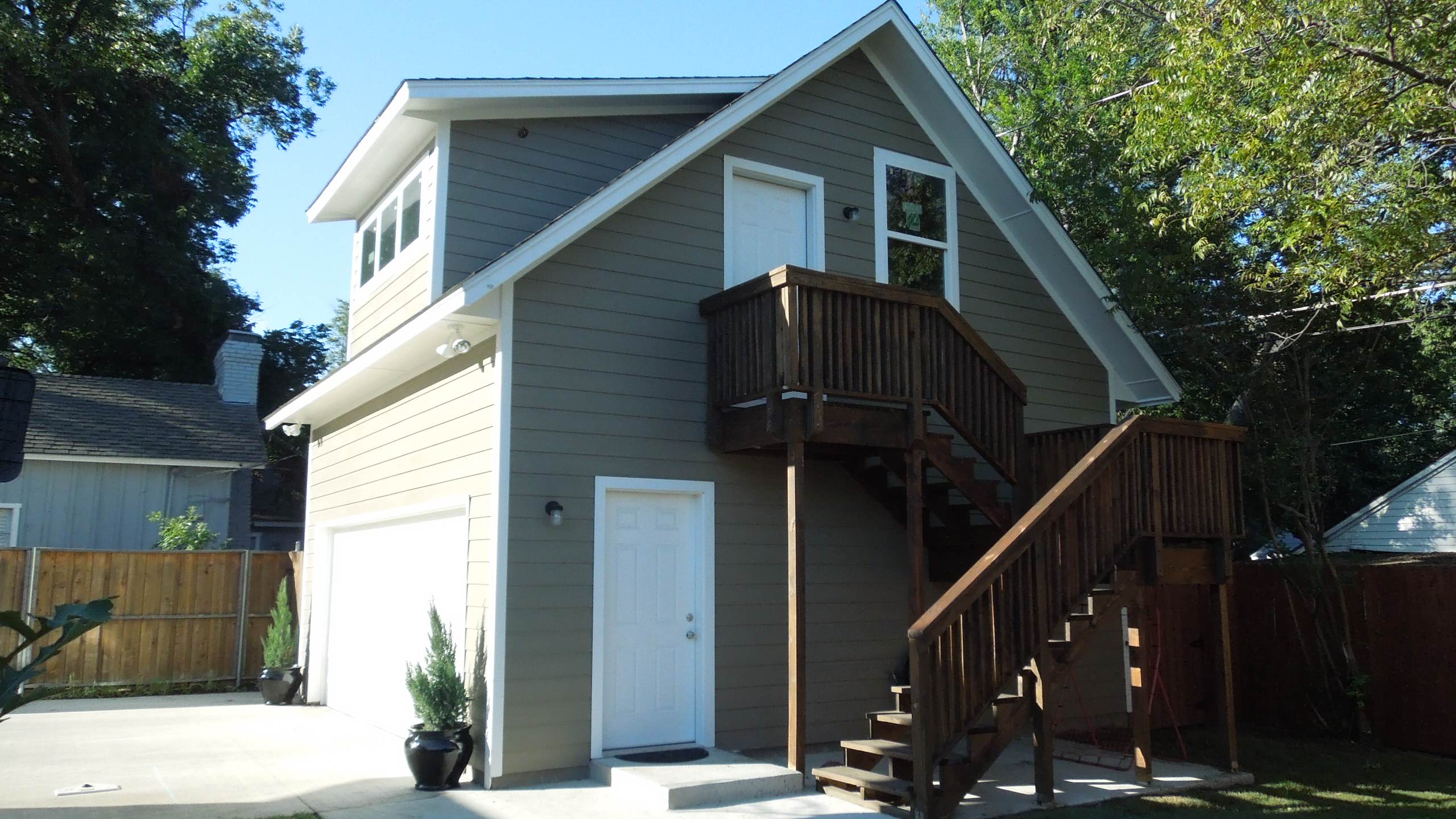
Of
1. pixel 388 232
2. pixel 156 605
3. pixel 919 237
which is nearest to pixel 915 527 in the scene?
pixel 919 237

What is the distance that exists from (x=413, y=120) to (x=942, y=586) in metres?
6.58

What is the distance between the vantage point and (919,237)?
429 inches

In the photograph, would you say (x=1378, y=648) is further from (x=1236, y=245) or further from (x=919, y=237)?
(x=919, y=237)

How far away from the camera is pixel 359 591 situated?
1138cm

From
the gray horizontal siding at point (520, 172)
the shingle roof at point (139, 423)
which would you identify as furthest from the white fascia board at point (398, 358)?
the shingle roof at point (139, 423)

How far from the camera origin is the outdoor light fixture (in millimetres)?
8305

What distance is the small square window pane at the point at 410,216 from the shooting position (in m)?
10.2

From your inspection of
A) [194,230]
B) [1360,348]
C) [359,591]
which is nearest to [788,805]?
[359,591]

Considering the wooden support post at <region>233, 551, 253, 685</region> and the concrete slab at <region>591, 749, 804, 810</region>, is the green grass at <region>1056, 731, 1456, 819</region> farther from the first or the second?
the wooden support post at <region>233, 551, 253, 685</region>

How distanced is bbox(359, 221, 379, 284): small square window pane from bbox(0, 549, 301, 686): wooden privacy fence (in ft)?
14.5

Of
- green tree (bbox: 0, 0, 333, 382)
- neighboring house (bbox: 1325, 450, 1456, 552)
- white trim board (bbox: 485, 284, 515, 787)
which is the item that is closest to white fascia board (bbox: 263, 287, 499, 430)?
white trim board (bbox: 485, 284, 515, 787)

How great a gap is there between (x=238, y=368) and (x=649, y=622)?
14.2 meters

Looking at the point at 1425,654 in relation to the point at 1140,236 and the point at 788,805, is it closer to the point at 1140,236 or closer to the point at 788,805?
the point at 1140,236

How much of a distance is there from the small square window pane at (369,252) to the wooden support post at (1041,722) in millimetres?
7754
